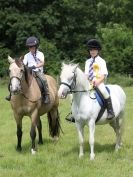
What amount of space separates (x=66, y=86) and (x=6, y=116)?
8.47 meters

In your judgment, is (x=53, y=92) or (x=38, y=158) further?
(x=53, y=92)

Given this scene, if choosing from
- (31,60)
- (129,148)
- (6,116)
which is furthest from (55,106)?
(6,116)

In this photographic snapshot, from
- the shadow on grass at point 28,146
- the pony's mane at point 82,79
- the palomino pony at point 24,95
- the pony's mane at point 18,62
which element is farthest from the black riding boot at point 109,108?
the shadow on grass at point 28,146

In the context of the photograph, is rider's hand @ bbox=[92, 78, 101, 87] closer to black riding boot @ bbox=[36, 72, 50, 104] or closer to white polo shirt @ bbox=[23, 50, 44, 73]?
black riding boot @ bbox=[36, 72, 50, 104]

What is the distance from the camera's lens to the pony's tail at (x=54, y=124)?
38.4 ft

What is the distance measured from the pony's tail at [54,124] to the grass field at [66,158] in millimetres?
227

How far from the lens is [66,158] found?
9219mm

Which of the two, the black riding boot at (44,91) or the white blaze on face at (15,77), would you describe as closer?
the white blaze on face at (15,77)

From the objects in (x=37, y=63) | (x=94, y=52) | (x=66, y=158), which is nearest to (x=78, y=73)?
(x=94, y=52)

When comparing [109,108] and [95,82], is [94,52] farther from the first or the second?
[109,108]

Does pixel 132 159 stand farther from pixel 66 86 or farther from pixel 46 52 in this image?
pixel 46 52

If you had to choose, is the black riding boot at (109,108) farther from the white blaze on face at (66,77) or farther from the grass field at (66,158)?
the white blaze on face at (66,77)

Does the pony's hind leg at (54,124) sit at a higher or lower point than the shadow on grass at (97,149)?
higher

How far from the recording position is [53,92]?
1172 cm
